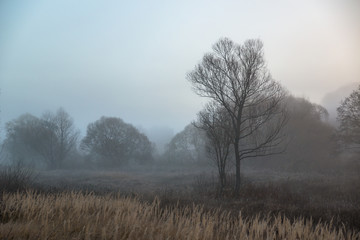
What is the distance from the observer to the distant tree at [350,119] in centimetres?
2692

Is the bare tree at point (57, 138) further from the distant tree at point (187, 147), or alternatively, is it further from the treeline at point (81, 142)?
the distant tree at point (187, 147)

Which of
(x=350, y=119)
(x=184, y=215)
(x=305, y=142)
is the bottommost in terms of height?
(x=184, y=215)

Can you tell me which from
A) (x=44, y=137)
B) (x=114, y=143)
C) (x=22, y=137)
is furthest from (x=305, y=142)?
(x=22, y=137)

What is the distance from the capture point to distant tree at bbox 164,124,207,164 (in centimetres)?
5200

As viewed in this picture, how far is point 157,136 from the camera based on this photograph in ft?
482

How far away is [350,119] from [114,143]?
38.6 m

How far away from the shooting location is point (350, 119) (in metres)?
27.4

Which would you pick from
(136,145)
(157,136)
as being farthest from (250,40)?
(157,136)

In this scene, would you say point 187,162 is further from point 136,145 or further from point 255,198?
point 255,198

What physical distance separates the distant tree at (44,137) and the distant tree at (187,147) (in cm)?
1926

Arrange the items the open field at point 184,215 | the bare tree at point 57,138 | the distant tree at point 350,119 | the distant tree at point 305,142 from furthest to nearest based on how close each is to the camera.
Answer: the bare tree at point 57,138 < the distant tree at point 305,142 < the distant tree at point 350,119 < the open field at point 184,215

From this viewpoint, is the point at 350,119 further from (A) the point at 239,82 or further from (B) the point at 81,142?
(B) the point at 81,142

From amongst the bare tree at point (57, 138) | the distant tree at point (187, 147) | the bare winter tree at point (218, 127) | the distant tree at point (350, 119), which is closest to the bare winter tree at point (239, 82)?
the bare winter tree at point (218, 127)

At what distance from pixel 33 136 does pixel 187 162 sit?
94.2 feet
